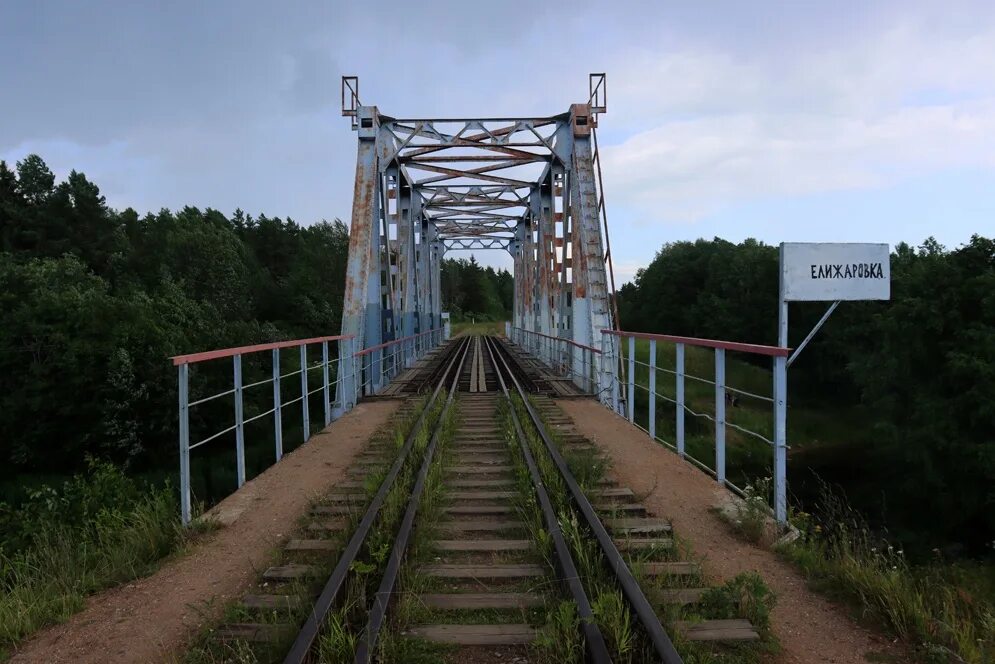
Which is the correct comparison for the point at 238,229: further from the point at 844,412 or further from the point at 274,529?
the point at 274,529

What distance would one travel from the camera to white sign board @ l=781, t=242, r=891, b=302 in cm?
555

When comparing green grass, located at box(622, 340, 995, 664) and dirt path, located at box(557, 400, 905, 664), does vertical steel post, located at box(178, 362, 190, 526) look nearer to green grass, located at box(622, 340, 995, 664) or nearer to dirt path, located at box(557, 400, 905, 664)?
dirt path, located at box(557, 400, 905, 664)

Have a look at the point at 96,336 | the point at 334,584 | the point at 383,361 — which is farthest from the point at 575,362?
the point at 96,336

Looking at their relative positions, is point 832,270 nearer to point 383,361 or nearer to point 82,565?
point 82,565

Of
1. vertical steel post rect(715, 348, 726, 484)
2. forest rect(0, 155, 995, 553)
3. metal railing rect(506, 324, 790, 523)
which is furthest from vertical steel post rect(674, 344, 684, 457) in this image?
forest rect(0, 155, 995, 553)

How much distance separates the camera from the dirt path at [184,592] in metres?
2.78

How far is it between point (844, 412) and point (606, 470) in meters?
28.0

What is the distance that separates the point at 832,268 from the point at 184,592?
17.8ft

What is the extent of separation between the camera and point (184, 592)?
3332mm

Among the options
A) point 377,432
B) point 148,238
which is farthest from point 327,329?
point 377,432

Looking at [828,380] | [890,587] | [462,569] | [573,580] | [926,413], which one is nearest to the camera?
[890,587]

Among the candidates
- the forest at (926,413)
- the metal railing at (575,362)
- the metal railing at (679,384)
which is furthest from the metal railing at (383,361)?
the forest at (926,413)

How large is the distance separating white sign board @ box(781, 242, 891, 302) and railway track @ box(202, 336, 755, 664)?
2431 millimetres

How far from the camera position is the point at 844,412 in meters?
29.1
